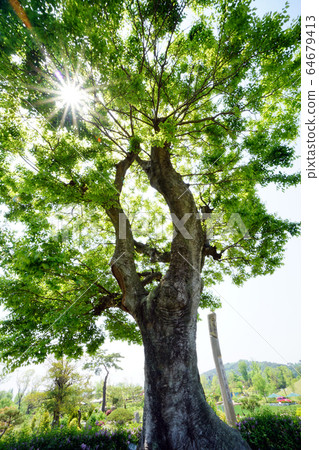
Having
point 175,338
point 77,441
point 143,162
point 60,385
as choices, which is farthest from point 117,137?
point 60,385

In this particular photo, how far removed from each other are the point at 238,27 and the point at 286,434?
8.03 m

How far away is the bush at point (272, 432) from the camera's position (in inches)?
151

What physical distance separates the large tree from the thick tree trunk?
0.02 meters

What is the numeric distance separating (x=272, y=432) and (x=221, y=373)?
88.0 inches

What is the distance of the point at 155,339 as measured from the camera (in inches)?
132

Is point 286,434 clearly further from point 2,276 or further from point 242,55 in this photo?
point 242,55

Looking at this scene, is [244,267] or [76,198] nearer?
[76,198]

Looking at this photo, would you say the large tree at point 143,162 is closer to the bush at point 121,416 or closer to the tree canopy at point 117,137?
the tree canopy at point 117,137

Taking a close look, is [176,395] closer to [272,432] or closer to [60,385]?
[272,432]

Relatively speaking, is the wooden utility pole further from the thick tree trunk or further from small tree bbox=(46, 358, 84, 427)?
small tree bbox=(46, 358, 84, 427)

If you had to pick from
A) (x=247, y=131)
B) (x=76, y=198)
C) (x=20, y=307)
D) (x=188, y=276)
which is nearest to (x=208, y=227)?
(x=188, y=276)

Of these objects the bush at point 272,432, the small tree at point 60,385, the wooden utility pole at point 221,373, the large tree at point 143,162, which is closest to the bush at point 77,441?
the large tree at point 143,162

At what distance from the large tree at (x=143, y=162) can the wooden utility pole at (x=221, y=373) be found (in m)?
2.38

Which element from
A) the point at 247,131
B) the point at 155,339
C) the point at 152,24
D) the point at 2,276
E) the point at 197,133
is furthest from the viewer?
the point at 197,133
